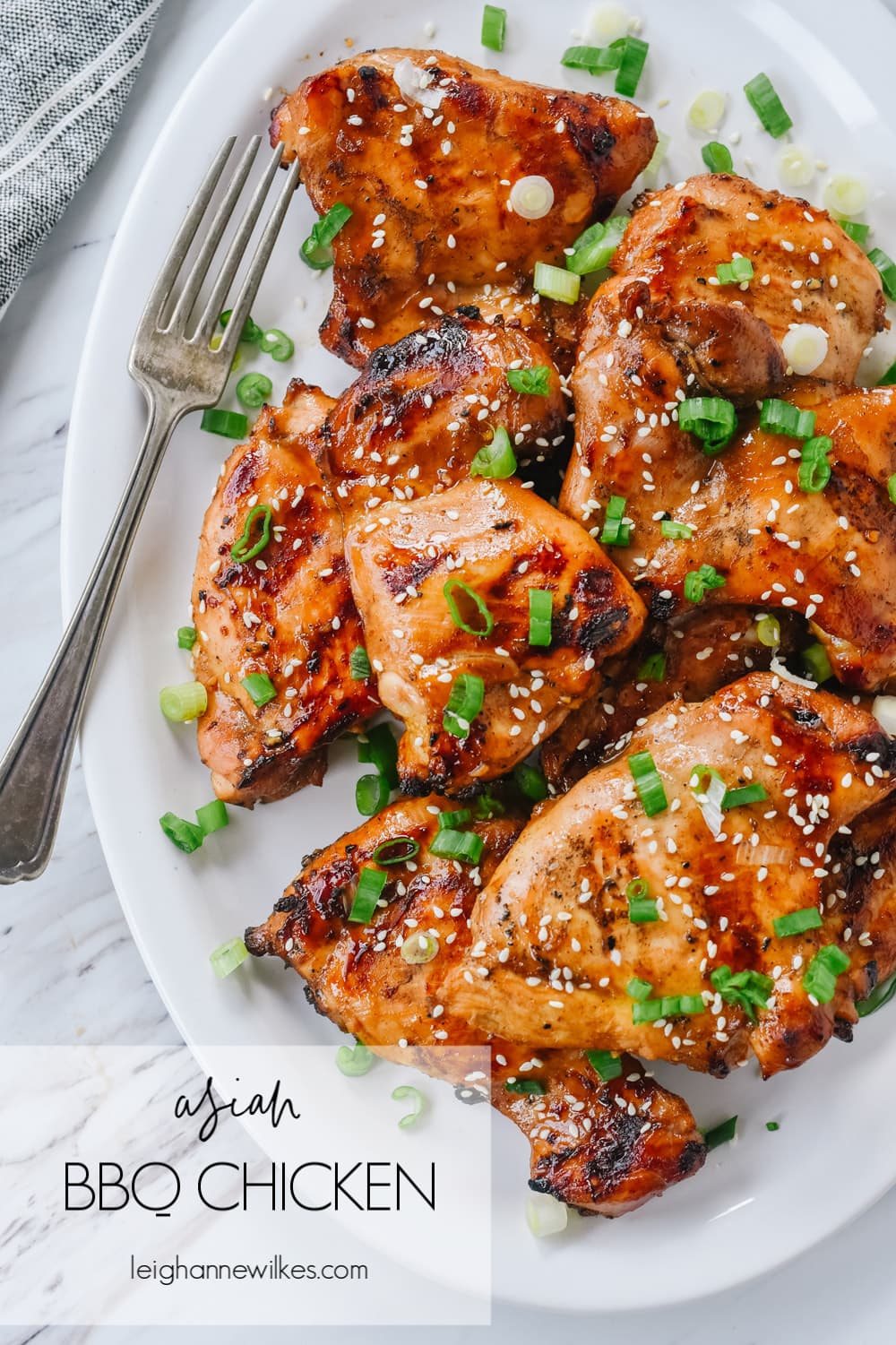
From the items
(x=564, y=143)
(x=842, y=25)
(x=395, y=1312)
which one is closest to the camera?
(x=564, y=143)

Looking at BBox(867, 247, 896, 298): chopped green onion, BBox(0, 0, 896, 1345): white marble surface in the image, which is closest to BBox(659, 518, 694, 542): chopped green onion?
BBox(867, 247, 896, 298): chopped green onion

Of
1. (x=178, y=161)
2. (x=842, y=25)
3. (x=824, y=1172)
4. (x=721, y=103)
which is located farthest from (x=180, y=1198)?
(x=842, y=25)

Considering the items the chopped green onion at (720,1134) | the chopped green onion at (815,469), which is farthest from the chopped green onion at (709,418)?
the chopped green onion at (720,1134)

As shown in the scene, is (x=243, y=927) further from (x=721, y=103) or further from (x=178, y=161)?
(x=721, y=103)

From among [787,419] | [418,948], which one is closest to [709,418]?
[787,419]

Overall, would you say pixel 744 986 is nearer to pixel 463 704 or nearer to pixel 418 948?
pixel 418 948
